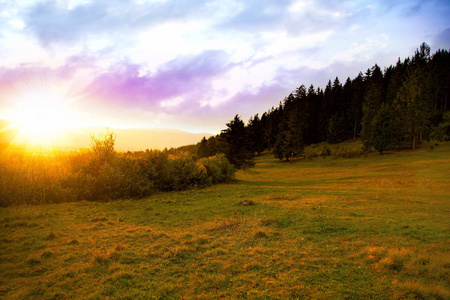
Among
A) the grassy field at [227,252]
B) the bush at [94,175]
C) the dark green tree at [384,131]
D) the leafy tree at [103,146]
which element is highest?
the dark green tree at [384,131]

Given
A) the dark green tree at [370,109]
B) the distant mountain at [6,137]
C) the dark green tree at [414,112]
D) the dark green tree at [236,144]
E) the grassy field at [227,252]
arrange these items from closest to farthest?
the grassy field at [227,252] < the distant mountain at [6,137] < the dark green tree at [236,144] < the dark green tree at [414,112] < the dark green tree at [370,109]

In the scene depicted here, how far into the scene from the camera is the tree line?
46.0m

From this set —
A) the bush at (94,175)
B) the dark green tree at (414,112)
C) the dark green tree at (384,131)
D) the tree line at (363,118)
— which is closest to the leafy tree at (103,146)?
the bush at (94,175)

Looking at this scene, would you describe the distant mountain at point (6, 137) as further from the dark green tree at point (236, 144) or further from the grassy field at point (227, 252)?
the dark green tree at point (236, 144)

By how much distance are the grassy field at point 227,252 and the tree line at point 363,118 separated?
27.8m

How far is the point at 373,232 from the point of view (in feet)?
29.7

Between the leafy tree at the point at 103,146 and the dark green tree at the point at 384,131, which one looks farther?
the dark green tree at the point at 384,131

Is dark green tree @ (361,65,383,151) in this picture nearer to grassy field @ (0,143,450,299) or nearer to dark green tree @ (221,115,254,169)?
dark green tree @ (221,115,254,169)

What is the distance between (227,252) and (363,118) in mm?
66913

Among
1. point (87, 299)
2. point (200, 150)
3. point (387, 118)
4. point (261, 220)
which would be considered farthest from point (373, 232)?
point (387, 118)

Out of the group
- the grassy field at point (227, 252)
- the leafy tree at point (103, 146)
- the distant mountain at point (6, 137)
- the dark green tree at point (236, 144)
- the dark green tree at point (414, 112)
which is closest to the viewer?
the grassy field at point (227, 252)

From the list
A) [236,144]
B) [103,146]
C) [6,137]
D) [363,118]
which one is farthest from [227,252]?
[363,118]

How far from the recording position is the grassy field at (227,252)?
5230 mm

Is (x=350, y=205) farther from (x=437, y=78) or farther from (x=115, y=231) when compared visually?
(x=437, y=78)
